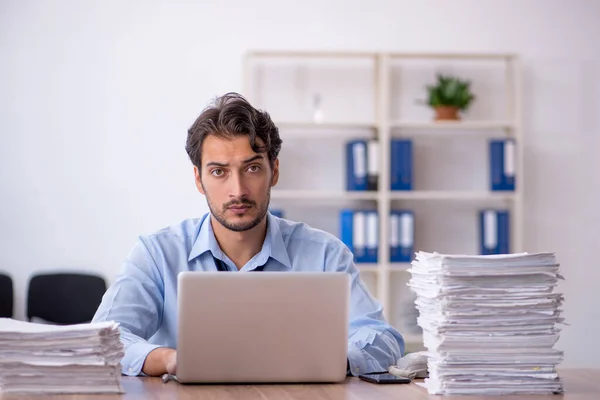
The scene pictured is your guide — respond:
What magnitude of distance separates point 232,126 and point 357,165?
95.8 inches

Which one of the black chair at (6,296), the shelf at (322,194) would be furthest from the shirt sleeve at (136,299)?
the black chair at (6,296)

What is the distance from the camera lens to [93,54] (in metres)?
5.06

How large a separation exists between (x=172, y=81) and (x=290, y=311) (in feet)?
11.3

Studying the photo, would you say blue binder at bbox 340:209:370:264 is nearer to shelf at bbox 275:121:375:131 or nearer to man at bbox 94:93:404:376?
shelf at bbox 275:121:375:131

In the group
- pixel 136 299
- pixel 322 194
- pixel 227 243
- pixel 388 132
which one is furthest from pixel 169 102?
pixel 136 299

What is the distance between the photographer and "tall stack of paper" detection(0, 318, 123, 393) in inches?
69.9

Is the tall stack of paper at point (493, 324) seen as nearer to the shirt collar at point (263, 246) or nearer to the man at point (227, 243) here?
the man at point (227, 243)

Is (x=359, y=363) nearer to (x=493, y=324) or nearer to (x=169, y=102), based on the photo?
(x=493, y=324)

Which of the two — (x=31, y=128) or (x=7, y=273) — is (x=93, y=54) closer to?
(x=31, y=128)

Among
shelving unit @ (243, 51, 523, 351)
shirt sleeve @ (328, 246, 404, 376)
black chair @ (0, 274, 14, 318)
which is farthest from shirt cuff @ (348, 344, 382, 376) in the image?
black chair @ (0, 274, 14, 318)

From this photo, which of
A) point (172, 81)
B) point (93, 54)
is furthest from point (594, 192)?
point (93, 54)

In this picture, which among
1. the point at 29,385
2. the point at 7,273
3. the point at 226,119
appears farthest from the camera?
the point at 7,273

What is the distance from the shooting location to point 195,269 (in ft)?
8.31

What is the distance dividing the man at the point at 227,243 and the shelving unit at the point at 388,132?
2.24 m
